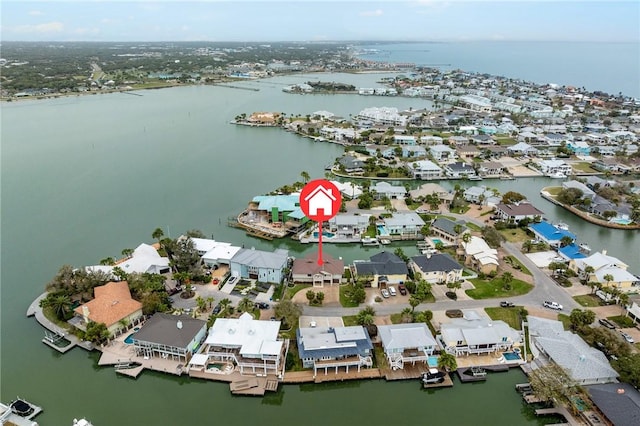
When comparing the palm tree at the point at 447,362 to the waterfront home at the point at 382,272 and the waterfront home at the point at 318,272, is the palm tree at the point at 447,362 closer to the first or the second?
the waterfront home at the point at 382,272

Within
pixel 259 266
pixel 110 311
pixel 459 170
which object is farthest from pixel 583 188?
pixel 110 311

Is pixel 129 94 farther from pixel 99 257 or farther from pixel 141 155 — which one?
pixel 99 257

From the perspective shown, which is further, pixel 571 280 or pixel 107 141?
pixel 107 141

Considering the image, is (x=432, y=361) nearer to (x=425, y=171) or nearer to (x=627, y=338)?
(x=627, y=338)

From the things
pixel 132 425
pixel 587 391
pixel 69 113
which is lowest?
pixel 132 425

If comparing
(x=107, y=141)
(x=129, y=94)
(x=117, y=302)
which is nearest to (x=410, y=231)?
(x=117, y=302)

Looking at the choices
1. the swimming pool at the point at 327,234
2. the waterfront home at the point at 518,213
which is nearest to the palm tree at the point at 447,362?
the swimming pool at the point at 327,234
